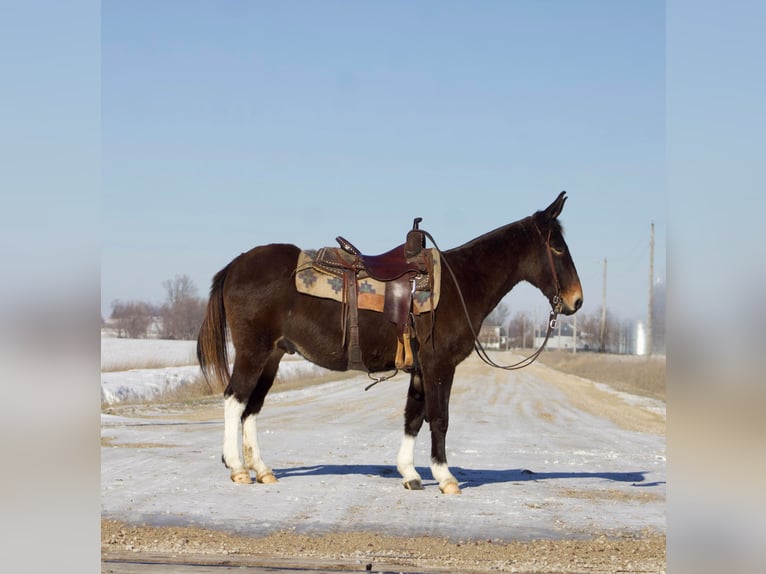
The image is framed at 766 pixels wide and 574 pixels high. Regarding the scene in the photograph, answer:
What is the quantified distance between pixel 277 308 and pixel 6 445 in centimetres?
464

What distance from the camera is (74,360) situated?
9.57ft

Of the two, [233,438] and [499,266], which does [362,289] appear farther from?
[233,438]

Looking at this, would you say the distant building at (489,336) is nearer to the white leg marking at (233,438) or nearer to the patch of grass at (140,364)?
the white leg marking at (233,438)

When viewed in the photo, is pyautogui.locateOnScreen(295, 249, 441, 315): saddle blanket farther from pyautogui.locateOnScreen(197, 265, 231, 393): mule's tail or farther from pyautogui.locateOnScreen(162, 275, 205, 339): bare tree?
pyautogui.locateOnScreen(162, 275, 205, 339): bare tree

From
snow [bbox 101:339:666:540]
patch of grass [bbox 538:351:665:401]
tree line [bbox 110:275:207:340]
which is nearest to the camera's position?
snow [bbox 101:339:666:540]

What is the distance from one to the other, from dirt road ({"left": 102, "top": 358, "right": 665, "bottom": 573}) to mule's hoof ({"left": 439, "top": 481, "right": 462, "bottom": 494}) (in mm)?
113

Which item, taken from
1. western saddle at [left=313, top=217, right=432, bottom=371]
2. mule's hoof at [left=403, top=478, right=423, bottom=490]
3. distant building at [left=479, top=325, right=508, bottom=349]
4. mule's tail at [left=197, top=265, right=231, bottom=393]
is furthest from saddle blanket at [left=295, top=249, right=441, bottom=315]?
distant building at [left=479, top=325, right=508, bottom=349]

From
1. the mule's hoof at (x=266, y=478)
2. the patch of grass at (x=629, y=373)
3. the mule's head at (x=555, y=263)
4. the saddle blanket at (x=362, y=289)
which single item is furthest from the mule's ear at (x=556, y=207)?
the patch of grass at (x=629, y=373)

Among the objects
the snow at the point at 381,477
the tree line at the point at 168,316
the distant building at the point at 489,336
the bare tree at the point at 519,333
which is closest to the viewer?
the snow at the point at 381,477

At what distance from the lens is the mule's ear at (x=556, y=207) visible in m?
7.17

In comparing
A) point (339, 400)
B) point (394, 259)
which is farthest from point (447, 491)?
point (339, 400)

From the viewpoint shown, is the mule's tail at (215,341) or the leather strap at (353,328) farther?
the mule's tail at (215,341)

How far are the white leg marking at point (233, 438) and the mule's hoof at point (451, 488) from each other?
1.72 meters

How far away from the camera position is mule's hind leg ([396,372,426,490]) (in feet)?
23.4
